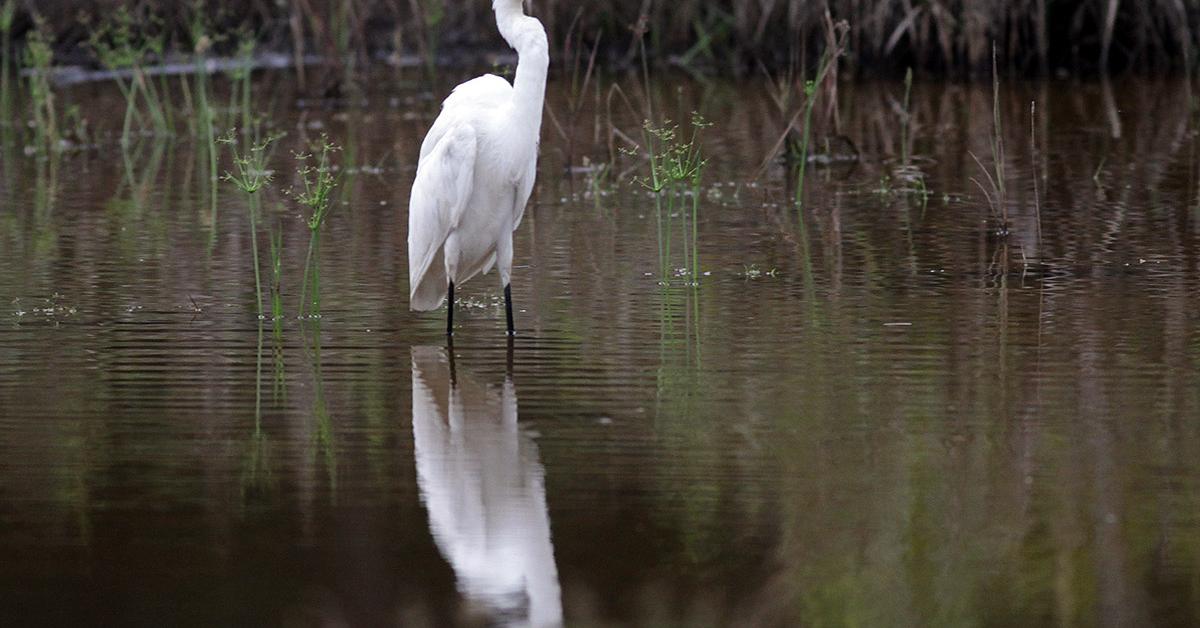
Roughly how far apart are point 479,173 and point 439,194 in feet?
0.51

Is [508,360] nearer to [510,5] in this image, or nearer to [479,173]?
[479,173]

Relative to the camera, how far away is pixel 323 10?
55.0ft

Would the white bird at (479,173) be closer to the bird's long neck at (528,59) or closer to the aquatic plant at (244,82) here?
the bird's long neck at (528,59)

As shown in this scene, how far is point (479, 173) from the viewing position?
21.8ft

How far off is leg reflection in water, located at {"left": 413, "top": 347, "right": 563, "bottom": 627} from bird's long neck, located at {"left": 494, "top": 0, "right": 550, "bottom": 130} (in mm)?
1063

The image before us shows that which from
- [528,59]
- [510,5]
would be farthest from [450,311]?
[510,5]

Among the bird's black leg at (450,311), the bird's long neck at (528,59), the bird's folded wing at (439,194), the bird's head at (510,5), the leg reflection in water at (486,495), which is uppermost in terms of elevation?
the bird's head at (510,5)

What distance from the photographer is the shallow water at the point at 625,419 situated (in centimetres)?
384

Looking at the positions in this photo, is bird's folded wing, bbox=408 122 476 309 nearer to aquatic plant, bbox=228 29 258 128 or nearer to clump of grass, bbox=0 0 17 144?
aquatic plant, bbox=228 29 258 128

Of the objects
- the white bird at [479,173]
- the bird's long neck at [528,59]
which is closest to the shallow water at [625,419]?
the white bird at [479,173]

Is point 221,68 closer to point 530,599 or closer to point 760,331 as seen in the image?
point 760,331

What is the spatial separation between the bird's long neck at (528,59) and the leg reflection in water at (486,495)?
3.49 ft

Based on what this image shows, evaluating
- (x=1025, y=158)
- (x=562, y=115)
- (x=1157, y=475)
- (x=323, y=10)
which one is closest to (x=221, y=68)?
(x=323, y=10)

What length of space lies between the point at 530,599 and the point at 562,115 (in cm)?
975
